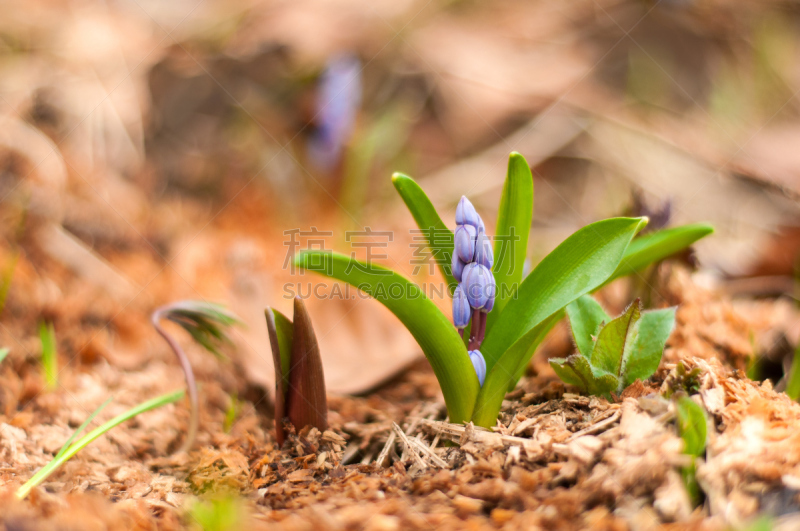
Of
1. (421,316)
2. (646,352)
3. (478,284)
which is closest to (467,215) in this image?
(478,284)

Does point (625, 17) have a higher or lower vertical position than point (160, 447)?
higher

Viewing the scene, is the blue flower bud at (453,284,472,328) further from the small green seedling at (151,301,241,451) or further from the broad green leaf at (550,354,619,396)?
the small green seedling at (151,301,241,451)

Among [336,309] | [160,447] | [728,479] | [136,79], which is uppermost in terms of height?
[136,79]

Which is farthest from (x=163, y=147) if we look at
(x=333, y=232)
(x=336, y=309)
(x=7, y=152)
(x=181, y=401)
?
(x=181, y=401)

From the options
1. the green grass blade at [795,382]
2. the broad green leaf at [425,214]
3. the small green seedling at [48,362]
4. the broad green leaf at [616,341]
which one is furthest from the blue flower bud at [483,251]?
the small green seedling at [48,362]

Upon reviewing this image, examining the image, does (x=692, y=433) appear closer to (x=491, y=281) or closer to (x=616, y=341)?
(x=616, y=341)

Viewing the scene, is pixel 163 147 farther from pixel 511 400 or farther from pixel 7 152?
pixel 511 400

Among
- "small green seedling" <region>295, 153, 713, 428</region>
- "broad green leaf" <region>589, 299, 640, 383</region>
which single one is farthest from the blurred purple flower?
"broad green leaf" <region>589, 299, 640, 383</region>

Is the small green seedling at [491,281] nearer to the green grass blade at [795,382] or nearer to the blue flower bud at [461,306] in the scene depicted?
the blue flower bud at [461,306]
